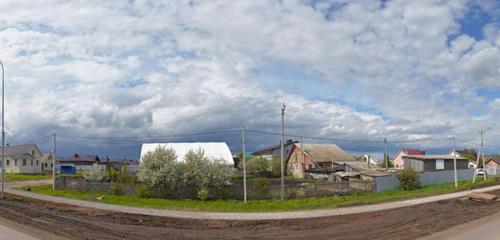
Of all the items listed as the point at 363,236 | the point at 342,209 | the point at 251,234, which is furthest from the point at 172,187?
the point at 363,236

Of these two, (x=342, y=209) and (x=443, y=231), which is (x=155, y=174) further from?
(x=443, y=231)

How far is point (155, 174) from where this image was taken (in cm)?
3656

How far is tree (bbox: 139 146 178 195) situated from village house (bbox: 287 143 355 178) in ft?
122

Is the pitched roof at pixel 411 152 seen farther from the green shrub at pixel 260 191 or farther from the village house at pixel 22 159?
the green shrub at pixel 260 191

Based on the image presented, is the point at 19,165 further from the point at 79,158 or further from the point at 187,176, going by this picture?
the point at 187,176

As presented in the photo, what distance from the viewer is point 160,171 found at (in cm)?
3650

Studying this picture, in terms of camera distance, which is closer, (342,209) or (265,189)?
(342,209)

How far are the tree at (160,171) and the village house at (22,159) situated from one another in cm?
5894

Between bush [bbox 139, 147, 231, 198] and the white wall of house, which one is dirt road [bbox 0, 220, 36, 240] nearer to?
bush [bbox 139, 147, 231, 198]

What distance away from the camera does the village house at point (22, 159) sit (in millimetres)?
87562

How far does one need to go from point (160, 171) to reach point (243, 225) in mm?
16088

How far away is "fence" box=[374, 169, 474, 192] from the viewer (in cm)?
4381

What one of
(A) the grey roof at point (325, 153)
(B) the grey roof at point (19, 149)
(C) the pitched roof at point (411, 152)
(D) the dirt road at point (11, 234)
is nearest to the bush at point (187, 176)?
(D) the dirt road at point (11, 234)

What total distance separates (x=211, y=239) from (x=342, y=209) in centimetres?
1336
